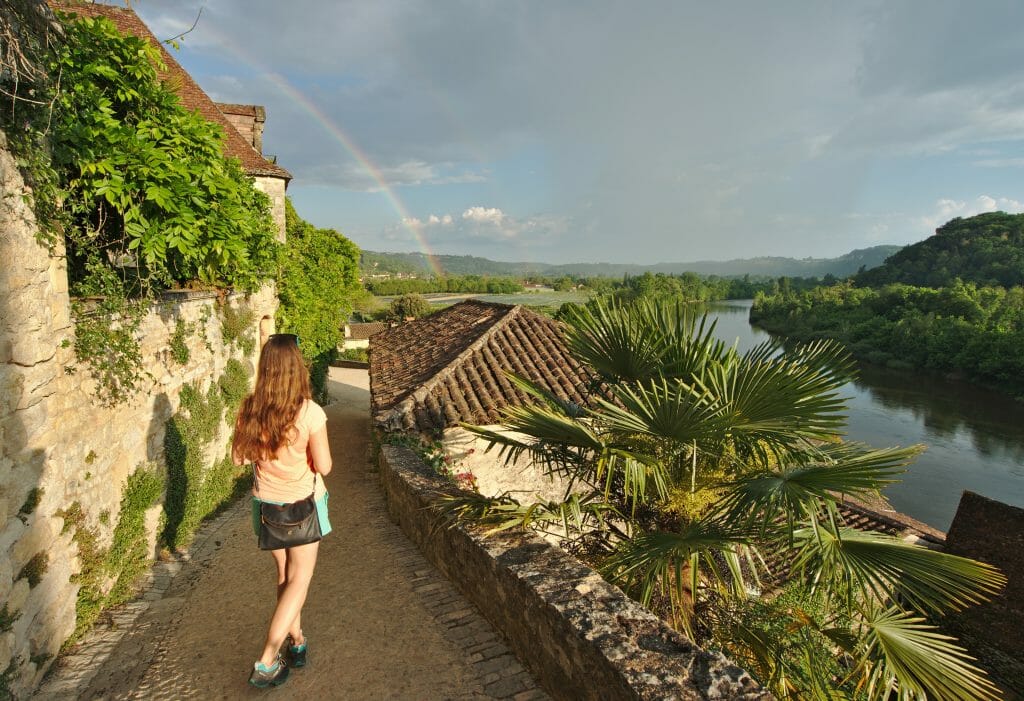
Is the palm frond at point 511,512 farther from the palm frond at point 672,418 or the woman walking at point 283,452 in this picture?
the woman walking at point 283,452

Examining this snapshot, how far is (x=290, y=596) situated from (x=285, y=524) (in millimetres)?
392

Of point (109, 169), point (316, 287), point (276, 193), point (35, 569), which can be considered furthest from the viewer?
point (316, 287)

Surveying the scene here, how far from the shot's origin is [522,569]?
328 cm

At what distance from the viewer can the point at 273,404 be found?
283cm

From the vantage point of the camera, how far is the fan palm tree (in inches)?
116

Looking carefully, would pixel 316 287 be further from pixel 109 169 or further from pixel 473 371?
pixel 109 169

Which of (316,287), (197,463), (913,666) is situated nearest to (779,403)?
(913,666)

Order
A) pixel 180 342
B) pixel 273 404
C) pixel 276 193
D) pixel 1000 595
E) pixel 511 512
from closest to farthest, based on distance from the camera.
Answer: pixel 273 404 → pixel 511 512 → pixel 180 342 → pixel 1000 595 → pixel 276 193

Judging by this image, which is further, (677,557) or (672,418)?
(672,418)

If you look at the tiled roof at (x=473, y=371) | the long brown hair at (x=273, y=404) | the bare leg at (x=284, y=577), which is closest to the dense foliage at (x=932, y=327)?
the tiled roof at (x=473, y=371)

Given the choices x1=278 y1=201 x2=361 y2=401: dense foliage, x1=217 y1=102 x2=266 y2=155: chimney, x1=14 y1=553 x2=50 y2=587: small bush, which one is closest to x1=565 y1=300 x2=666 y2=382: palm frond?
x1=14 y1=553 x2=50 y2=587: small bush

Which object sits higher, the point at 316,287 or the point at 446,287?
the point at 316,287

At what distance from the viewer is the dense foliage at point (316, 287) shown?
13062 millimetres

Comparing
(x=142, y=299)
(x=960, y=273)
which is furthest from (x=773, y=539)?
(x=960, y=273)
